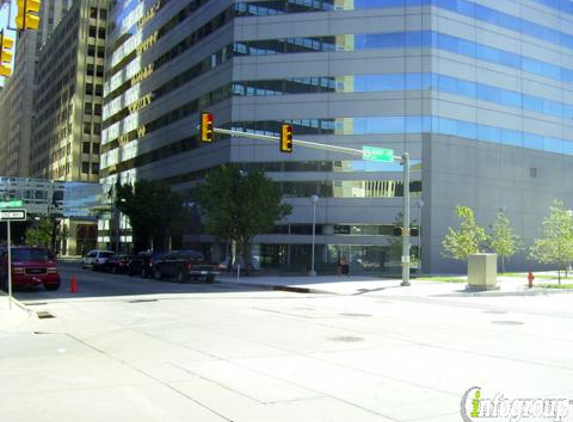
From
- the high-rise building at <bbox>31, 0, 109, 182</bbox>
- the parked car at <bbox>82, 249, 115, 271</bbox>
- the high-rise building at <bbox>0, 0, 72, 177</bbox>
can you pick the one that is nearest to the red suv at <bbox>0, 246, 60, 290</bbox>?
the parked car at <bbox>82, 249, 115, 271</bbox>

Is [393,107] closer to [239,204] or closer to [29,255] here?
[239,204]

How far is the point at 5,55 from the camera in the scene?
12.3 m

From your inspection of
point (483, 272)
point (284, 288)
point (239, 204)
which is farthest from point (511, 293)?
point (239, 204)

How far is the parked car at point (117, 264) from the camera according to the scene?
45.1 metres

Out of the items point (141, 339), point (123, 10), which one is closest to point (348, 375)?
point (141, 339)

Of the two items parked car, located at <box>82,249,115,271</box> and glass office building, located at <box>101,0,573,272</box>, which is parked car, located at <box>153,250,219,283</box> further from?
glass office building, located at <box>101,0,573,272</box>

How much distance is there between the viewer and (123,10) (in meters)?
87.1

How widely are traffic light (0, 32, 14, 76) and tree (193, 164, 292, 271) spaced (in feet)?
92.1

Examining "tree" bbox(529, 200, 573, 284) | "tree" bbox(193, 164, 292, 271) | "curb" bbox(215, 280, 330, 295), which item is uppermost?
"tree" bbox(193, 164, 292, 271)

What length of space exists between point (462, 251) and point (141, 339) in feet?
90.6

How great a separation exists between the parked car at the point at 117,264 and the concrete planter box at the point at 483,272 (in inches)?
978

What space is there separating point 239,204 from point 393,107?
16.7 meters

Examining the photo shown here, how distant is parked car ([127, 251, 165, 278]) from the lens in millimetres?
38594

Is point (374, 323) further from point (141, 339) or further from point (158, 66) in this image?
point (158, 66)
